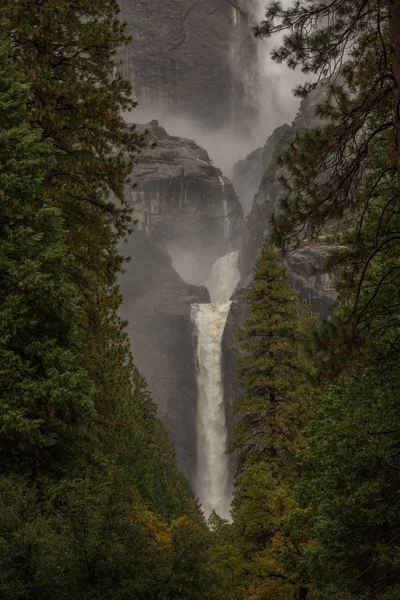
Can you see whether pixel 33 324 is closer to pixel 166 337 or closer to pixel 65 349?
pixel 65 349

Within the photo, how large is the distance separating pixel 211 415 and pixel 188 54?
13994cm

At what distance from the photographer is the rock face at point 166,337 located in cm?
7006

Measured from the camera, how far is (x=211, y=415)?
6481cm

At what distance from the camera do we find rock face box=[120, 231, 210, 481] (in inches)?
2758

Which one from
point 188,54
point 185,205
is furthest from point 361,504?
point 188,54

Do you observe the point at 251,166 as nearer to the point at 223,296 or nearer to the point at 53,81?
the point at 223,296

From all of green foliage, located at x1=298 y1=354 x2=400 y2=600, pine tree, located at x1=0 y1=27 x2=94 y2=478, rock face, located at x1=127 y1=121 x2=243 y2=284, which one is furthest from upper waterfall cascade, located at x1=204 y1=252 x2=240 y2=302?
pine tree, located at x1=0 y1=27 x2=94 y2=478

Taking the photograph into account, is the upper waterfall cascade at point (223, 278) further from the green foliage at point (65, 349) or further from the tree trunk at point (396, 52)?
the tree trunk at point (396, 52)

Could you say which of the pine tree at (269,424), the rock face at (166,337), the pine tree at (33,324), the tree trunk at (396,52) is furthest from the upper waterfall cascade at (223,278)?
the tree trunk at (396,52)

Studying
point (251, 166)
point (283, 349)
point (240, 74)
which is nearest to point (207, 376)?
point (283, 349)

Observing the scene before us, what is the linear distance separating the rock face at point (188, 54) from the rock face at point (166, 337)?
93744 millimetres

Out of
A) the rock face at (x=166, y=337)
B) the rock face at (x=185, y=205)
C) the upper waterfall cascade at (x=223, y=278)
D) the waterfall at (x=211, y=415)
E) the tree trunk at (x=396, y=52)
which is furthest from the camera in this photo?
the rock face at (x=185, y=205)

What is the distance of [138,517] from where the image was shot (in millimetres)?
7371

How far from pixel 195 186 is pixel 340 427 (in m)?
109
